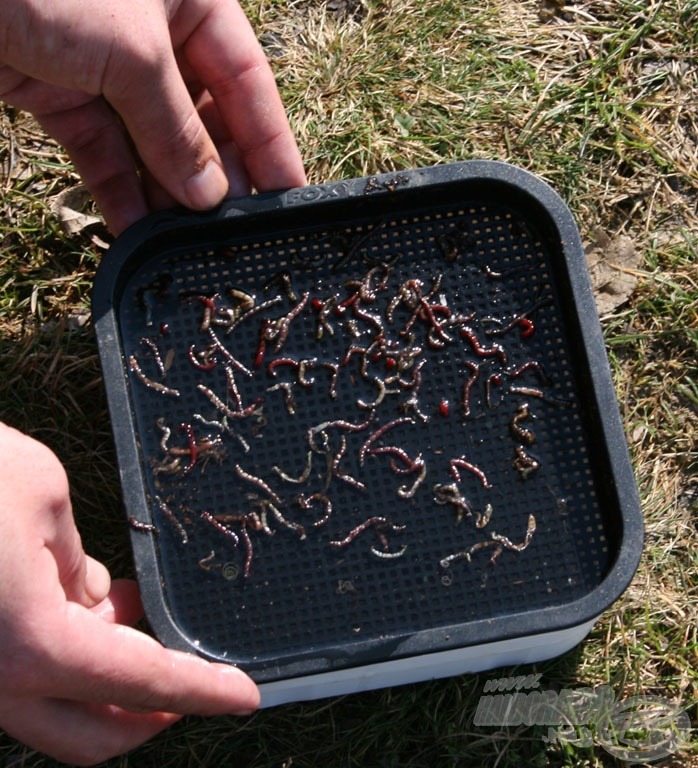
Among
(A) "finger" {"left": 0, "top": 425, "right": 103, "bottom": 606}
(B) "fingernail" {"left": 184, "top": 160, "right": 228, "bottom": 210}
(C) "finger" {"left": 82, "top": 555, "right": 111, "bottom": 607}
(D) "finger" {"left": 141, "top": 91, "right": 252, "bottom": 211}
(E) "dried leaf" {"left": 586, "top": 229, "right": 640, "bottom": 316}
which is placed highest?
(B) "fingernail" {"left": 184, "top": 160, "right": 228, "bottom": 210}

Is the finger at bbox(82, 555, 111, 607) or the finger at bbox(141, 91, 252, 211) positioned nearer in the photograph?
the finger at bbox(82, 555, 111, 607)

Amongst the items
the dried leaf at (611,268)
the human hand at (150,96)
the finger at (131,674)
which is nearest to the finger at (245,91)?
the human hand at (150,96)

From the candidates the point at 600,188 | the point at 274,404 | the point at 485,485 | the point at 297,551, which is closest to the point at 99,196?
the point at 274,404

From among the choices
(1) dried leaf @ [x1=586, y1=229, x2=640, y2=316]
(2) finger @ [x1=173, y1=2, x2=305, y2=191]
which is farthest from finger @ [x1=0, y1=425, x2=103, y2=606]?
(1) dried leaf @ [x1=586, y1=229, x2=640, y2=316]

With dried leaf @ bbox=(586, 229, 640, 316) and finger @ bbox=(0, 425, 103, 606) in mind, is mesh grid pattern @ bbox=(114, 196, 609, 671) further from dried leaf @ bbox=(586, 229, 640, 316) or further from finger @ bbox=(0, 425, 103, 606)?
dried leaf @ bbox=(586, 229, 640, 316)

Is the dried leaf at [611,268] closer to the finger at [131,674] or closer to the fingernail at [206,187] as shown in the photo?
the fingernail at [206,187]

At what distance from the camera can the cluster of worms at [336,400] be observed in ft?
8.20

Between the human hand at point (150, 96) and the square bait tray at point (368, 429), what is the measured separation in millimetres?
154

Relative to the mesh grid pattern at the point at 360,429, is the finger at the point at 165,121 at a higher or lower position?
higher

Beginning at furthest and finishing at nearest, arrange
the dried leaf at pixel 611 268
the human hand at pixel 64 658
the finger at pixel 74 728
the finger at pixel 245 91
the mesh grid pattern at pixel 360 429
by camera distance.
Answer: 1. the dried leaf at pixel 611 268
2. the finger at pixel 245 91
3. the mesh grid pattern at pixel 360 429
4. the finger at pixel 74 728
5. the human hand at pixel 64 658

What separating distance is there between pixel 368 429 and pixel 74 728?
3.43ft

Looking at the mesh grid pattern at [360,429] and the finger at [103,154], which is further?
the finger at [103,154]

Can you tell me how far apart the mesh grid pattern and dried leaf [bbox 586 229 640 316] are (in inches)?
17.1

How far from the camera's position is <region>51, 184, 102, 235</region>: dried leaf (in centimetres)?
301
